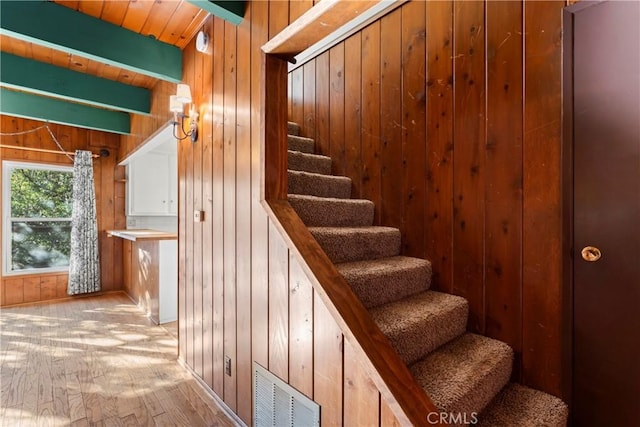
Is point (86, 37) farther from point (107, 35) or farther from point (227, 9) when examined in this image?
point (227, 9)

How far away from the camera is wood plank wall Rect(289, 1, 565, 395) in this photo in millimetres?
1557

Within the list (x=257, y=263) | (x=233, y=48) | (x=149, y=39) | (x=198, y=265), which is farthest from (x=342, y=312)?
(x=149, y=39)

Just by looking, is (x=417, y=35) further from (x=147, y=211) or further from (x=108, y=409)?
(x=147, y=211)

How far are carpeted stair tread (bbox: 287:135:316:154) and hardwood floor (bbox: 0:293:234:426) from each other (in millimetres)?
2005

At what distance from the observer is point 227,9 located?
1872 mm

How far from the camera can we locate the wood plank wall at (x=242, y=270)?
1.34 metres

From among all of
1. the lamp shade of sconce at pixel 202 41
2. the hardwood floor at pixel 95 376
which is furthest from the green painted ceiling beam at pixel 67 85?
the hardwood floor at pixel 95 376

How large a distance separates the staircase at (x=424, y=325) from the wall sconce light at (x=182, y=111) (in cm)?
95

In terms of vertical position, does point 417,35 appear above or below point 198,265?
above

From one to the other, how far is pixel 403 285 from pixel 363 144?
1187mm

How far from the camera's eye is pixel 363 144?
253 centimetres

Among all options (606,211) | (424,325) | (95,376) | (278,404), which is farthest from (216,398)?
(606,211)

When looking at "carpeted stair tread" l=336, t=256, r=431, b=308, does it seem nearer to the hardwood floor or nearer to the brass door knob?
the brass door knob

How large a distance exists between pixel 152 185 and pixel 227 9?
395 cm
